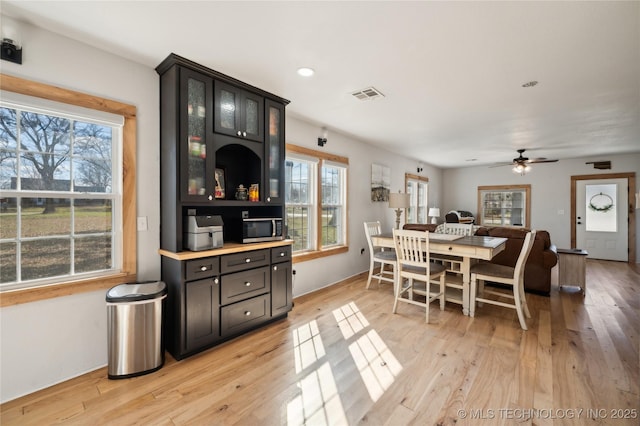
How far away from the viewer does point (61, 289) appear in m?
2.07

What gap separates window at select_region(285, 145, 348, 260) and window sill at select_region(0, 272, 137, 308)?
6.63ft

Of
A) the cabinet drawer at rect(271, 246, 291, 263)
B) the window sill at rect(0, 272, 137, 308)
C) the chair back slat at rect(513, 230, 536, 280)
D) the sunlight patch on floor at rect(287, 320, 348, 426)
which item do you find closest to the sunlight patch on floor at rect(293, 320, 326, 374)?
the sunlight patch on floor at rect(287, 320, 348, 426)

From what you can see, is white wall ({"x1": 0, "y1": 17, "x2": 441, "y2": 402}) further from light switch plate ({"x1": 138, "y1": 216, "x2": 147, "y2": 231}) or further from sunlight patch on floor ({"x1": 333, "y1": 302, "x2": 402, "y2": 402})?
sunlight patch on floor ({"x1": 333, "y1": 302, "x2": 402, "y2": 402})

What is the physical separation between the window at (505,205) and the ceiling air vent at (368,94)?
21.7 feet

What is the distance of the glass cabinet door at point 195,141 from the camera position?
2396 millimetres

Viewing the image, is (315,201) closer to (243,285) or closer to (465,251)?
(243,285)

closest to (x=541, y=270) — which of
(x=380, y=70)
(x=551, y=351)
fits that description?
(x=551, y=351)

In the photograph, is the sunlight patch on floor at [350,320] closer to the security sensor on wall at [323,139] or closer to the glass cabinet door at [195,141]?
the glass cabinet door at [195,141]

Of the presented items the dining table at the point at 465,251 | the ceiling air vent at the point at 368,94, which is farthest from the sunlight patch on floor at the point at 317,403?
the ceiling air vent at the point at 368,94

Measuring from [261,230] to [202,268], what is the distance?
2.48 feet

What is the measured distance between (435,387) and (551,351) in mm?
1309

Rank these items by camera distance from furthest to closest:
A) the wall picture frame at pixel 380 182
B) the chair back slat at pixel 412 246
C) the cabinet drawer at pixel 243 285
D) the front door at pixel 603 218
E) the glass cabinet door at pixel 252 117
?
the front door at pixel 603 218, the wall picture frame at pixel 380 182, the chair back slat at pixel 412 246, the glass cabinet door at pixel 252 117, the cabinet drawer at pixel 243 285

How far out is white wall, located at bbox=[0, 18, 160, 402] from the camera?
1921mm

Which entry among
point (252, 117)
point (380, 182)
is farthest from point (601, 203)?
point (252, 117)
